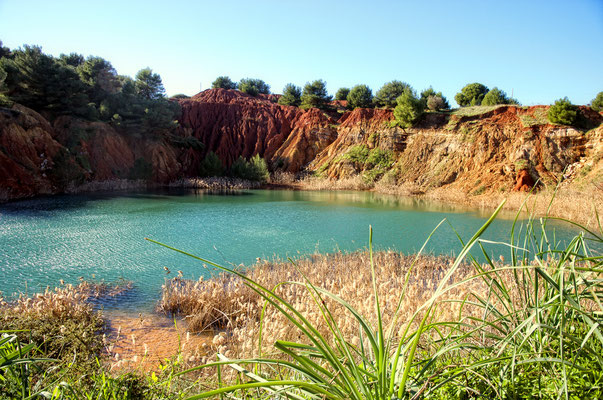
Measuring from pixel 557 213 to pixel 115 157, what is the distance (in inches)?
1234

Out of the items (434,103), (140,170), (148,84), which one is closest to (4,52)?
(148,84)

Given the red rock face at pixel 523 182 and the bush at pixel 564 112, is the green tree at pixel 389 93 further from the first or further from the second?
the red rock face at pixel 523 182

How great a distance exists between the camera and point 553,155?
81.9 ft

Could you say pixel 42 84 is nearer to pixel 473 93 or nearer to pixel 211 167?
pixel 211 167

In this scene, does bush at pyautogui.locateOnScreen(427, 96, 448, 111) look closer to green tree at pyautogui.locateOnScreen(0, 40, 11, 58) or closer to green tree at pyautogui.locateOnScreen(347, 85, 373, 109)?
green tree at pyautogui.locateOnScreen(347, 85, 373, 109)

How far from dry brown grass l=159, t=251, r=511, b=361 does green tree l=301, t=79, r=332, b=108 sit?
35845 millimetres

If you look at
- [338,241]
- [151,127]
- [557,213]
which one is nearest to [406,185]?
[557,213]

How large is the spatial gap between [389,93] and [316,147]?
11.0 meters

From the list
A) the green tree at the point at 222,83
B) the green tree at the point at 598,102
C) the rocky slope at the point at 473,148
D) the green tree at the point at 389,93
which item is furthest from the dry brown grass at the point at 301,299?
the green tree at the point at 222,83

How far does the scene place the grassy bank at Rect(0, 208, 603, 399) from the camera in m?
1.74

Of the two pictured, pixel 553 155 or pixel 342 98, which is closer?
pixel 553 155

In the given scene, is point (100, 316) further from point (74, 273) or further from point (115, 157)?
point (115, 157)

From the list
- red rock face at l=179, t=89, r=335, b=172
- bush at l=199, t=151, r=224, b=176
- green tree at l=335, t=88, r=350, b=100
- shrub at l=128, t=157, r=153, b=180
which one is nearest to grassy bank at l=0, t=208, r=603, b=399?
shrub at l=128, t=157, r=153, b=180

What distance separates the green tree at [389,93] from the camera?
1619 inches
